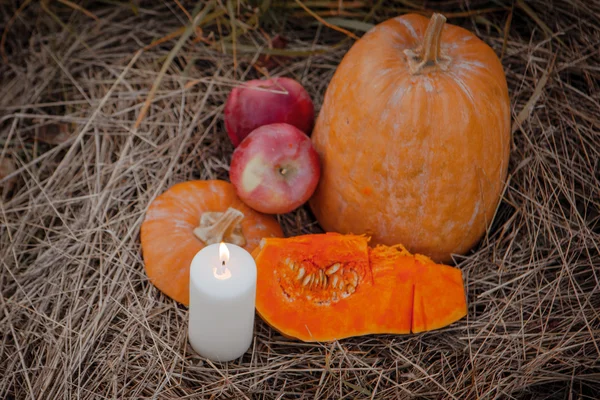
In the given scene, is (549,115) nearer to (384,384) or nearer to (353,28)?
(353,28)

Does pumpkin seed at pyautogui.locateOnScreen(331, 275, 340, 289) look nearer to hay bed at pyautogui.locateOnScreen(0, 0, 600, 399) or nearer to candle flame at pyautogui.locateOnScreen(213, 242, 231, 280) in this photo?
hay bed at pyautogui.locateOnScreen(0, 0, 600, 399)

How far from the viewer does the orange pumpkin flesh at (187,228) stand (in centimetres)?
159

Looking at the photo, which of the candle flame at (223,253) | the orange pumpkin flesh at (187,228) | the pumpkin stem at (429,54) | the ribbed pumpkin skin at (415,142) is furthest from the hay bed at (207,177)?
the pumpkin stem at (429,54)

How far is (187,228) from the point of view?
5.43 ft

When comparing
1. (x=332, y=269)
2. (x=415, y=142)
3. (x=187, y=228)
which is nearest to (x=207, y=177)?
(x=187, y=228)

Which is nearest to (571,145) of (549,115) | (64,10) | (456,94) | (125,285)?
(549,115)

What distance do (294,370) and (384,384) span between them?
0.22 m

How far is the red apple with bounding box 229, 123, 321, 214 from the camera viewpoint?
1.62 metres

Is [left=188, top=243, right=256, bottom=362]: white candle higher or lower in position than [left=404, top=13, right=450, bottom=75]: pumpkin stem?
lower

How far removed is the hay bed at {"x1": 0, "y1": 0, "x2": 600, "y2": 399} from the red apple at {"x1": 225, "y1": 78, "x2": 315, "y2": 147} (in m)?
0.09

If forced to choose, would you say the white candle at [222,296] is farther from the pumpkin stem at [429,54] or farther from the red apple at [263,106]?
the pumpkin stem at [429,54]

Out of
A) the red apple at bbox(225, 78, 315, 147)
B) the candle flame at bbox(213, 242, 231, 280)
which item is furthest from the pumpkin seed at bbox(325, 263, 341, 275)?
the red apple at bbox(225, 78, 315, 147)

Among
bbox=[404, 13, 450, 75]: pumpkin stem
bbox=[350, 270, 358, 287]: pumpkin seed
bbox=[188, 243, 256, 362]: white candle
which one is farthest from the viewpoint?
bbox=[350, 270, 358, 287]: pumpkin seed

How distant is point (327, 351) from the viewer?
58.3 inches
